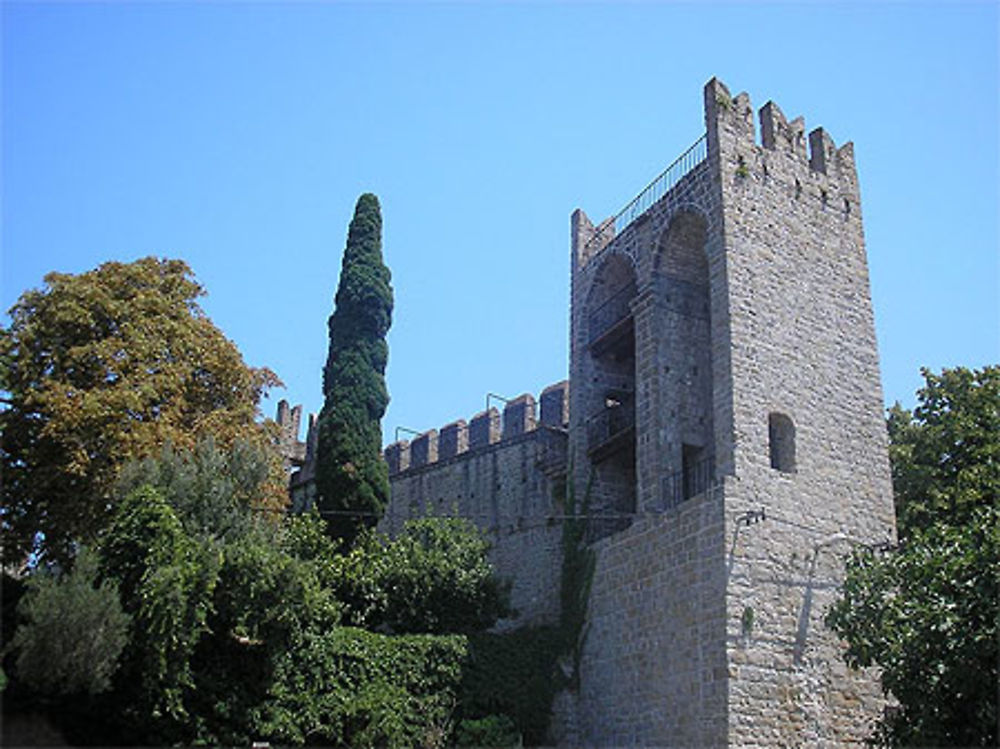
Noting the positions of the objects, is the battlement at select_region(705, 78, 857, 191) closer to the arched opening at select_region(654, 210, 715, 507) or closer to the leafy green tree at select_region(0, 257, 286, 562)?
the arched opening at select_region(654, 210, 715, 507)

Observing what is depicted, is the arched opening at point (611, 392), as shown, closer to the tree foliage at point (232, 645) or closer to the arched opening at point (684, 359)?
the arched opening at point (684, 359)

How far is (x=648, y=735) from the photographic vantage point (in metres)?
17.0

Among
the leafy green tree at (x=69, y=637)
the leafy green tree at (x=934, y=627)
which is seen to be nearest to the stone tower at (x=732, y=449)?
the leafy green tree at (x=934, y=627)

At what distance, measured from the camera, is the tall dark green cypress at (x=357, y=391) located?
69.9 ft

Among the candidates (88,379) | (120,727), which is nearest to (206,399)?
(88,379)

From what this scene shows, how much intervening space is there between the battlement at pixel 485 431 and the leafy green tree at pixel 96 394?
24.2 ft

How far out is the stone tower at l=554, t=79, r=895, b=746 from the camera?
16.2 metres

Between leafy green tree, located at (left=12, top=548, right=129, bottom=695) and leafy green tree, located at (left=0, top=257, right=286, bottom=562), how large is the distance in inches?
156

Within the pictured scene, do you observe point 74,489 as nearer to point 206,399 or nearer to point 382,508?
point 206,399

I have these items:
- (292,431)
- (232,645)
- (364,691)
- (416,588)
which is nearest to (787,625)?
(364,691)

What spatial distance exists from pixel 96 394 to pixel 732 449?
10882 millimetres

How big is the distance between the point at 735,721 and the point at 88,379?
12484 mm

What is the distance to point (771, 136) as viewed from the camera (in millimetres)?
20562

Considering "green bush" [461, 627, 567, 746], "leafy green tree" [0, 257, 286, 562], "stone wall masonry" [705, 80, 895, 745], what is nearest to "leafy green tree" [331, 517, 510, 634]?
"green bush" [461, 627, 567, 746]
